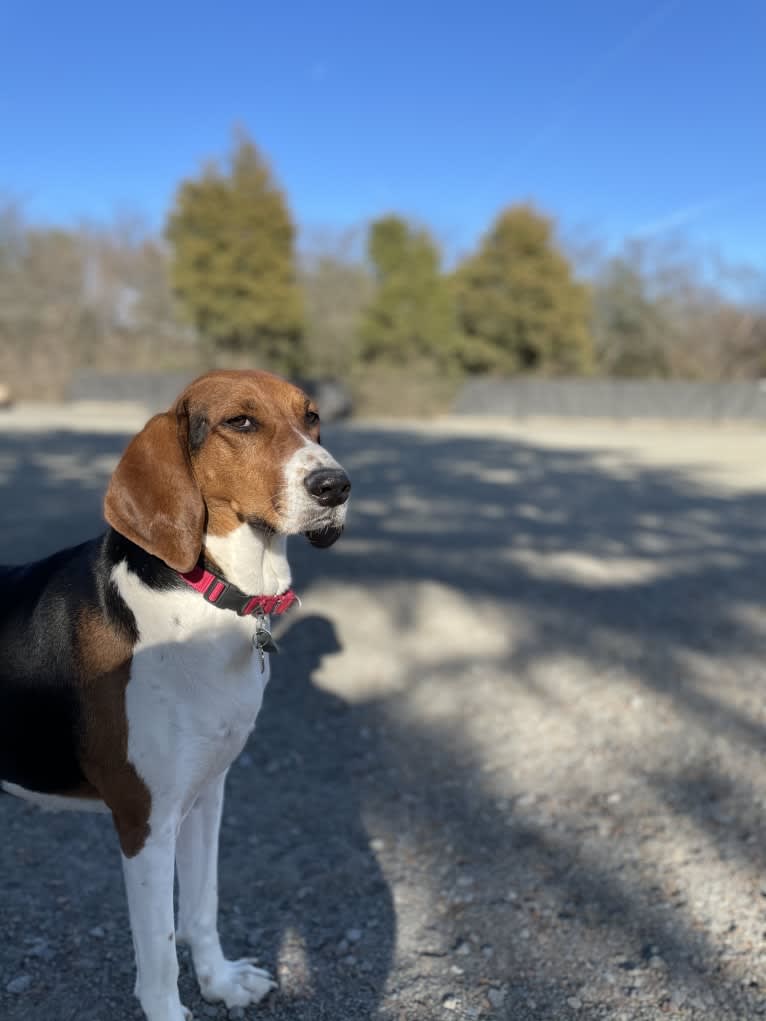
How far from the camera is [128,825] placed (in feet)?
6.69

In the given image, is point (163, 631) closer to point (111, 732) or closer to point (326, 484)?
point (111, 732)

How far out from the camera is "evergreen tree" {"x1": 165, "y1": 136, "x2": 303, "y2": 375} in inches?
1220

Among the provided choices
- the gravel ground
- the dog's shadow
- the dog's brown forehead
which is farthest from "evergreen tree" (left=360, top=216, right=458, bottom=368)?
the dog's brown forehead

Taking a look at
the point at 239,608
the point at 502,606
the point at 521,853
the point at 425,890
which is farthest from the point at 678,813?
the point at 502,606

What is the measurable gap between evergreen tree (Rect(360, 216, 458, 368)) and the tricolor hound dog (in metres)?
32.7

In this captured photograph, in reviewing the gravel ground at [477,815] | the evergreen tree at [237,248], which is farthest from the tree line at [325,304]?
the gravel ground at [477,815]

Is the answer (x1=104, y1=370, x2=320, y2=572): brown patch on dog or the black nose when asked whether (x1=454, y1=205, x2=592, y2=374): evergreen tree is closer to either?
(x1=104, y1=370, x2=320, y2=572): brown patch on dog

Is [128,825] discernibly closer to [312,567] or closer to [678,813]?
[678,813]

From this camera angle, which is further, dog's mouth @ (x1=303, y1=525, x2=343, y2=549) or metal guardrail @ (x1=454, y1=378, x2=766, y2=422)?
metal guardrail @ (x1=454, y1=378, x2=766, y2=422)

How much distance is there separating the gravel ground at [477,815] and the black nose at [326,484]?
1.48 m

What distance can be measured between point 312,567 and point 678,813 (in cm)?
404

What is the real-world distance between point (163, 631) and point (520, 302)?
3599 centimetres

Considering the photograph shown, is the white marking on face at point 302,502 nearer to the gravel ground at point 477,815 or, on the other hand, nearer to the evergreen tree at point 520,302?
the gravel ground at point 477,815

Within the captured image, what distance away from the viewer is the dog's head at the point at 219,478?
79.4 inches
